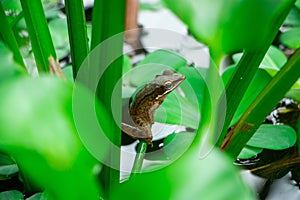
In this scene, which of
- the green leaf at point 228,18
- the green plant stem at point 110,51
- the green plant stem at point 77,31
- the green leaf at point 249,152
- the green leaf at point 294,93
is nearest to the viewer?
the green leaf at point 228,18

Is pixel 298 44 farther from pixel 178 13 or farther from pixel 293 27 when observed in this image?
pixel 178 13

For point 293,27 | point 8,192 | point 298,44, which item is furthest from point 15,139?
point 293,27

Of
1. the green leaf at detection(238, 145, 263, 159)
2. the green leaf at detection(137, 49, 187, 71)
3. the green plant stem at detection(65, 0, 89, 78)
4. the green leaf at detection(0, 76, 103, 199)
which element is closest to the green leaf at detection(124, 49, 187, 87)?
the green leaf at detection(137, 49, 187, 71)

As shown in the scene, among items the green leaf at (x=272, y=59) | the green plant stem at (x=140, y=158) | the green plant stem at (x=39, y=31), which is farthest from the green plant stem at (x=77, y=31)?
the green leaf at (x=272, y=59)

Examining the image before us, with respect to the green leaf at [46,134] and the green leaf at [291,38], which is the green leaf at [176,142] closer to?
the green leaf at [291,38]

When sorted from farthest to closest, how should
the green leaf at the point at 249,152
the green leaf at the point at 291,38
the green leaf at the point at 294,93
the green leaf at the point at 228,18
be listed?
1. the green leaf at the point at 291,38
2. the green leaf at the point at 294,93
3. the green leaf at the point at 249,152
4. the green leaf at the point at 228,18

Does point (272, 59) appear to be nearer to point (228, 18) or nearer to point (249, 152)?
point (249, 152)
